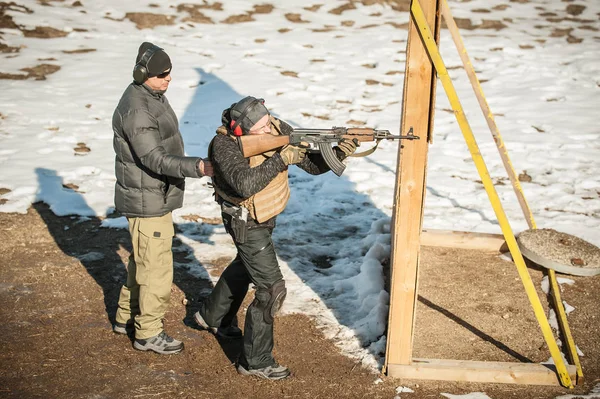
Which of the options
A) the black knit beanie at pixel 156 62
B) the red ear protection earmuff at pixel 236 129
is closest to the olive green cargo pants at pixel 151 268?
the red ear protection earmuff at pixel 236 129

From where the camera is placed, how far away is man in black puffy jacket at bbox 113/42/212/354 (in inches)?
169

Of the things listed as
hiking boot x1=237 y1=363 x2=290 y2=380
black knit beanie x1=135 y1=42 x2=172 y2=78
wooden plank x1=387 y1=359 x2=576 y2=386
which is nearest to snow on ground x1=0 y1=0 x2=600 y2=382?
wooden plank x1=387 y1=359 x2=576 y2=386

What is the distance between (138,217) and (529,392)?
3.04 m

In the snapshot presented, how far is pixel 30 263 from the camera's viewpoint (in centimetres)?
603

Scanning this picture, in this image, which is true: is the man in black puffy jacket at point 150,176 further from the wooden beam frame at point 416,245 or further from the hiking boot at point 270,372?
the wooden beam frame at point 416,245

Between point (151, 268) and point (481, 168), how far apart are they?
242 centimetres

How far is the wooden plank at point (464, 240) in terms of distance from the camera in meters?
6.41

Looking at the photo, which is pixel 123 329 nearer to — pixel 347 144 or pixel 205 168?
pixel 205 168

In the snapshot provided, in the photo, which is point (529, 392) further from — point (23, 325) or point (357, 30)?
point (357, 30)

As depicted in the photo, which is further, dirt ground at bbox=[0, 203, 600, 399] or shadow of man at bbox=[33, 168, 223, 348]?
shadow of man at bbox=[33, 168, 223, 348]

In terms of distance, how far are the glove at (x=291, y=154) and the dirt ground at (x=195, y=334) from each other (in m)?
1.57

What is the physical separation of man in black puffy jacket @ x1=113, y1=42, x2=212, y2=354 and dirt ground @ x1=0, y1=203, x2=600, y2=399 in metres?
0.34

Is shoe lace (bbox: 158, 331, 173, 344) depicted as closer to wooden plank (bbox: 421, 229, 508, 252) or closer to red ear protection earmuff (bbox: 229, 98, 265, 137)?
red ear protection earmuff (bbox: 229, 98, 265, 137)

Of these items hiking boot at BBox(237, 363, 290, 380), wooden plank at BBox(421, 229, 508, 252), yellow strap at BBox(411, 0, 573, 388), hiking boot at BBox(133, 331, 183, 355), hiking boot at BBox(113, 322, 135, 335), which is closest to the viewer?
yellow strap at BBox(411, 0, 573, 388)
